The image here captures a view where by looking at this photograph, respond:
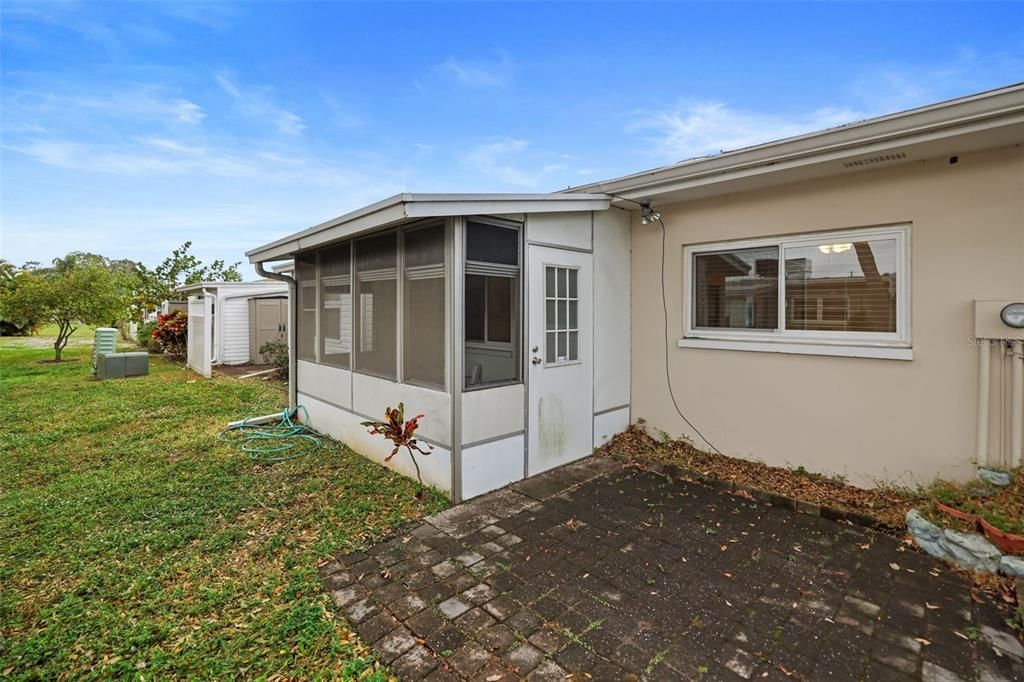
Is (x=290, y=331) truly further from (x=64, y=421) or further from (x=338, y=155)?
(x=338, y=155)

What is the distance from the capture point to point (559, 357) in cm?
459

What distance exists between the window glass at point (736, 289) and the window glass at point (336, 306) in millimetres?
3959

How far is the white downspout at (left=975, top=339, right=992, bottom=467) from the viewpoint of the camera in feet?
10.9

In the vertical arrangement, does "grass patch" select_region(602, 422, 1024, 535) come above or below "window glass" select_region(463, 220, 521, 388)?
below

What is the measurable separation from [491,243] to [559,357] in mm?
1360

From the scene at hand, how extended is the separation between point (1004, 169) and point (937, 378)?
61.6 inches

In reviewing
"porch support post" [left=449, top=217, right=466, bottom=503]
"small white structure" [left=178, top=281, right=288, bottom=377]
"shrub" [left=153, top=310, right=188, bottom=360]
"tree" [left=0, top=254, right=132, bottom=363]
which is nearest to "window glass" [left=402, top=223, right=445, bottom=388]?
"porch support post" [left=449, top=217, right=466, bottom=503]

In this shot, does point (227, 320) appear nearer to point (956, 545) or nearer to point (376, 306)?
point (376, 306)

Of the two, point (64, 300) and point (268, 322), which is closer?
point (64, 300)

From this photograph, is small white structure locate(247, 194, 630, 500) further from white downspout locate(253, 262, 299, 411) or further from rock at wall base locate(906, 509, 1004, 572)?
rock at wall base locate(906, 509, 1004, 572)

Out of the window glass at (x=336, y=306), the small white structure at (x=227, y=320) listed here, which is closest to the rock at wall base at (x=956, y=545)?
the window glass at (x=336, y=306)

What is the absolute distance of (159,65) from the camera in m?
7.80

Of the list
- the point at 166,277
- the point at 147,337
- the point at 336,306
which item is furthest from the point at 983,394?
the point at 166,277

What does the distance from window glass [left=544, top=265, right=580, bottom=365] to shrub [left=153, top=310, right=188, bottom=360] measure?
13593 mm
